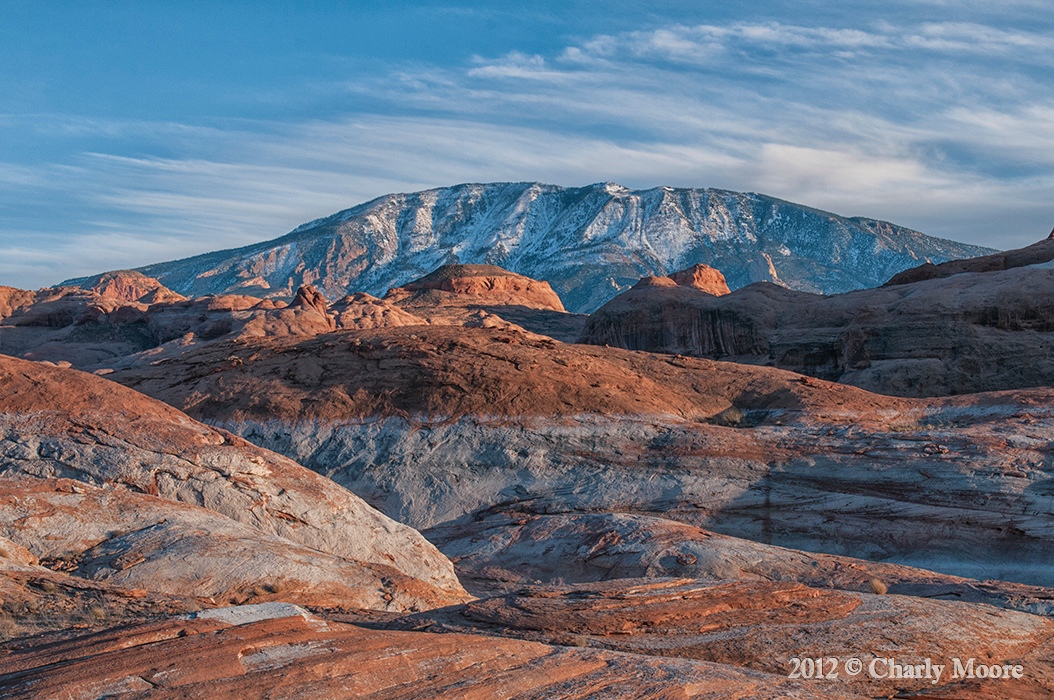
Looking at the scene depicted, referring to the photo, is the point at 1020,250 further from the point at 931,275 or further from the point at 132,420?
the point at 132,420

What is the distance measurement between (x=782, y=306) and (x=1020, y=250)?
9.65m

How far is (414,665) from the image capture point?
19.9 ft

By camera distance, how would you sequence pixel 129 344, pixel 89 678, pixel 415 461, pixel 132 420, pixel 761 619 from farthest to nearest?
pixel 129 344
pixel 415 461
pixel 132 420
pixel 761 619
pixel 89 678

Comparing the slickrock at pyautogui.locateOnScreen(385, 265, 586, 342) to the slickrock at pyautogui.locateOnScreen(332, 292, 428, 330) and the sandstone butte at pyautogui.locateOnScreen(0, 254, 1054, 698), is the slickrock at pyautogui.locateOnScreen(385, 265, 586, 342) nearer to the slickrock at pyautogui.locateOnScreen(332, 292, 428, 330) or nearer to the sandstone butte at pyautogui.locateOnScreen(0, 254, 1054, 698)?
the slickrock at pyautogui.locateOnScreen(332, 292, 428, 330)

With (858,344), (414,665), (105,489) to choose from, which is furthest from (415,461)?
(858,344)

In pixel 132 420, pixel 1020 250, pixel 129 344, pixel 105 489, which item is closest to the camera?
pixel 105 489

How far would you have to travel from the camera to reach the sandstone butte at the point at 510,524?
6418mm

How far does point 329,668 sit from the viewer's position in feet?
19.0

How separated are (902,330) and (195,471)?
1027 inches

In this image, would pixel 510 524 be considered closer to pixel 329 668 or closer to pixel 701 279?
pixel 329 668

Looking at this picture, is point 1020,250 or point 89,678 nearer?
point 89,678

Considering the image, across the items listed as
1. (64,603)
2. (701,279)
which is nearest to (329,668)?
(64,603)

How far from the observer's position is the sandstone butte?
642 cm

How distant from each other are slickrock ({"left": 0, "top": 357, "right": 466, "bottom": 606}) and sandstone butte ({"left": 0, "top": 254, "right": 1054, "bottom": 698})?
1.6 inches
